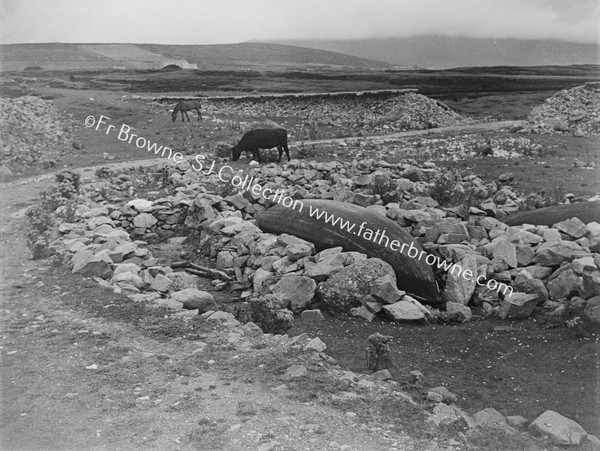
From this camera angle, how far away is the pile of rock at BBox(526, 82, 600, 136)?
1074 inches

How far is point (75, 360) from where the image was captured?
603cm

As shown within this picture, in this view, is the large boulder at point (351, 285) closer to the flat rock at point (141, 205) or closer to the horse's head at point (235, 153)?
the flat rock at point (141, 205)

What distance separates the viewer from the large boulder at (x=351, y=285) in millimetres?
8273

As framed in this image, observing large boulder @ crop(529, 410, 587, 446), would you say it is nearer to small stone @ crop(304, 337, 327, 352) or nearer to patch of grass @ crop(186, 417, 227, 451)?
small stone @ crop(304, 337, 327, 352)

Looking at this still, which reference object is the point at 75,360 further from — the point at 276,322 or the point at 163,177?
the point at 163,177

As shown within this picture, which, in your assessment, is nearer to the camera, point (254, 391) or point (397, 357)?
point (254, 391)

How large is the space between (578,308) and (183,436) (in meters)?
6.08

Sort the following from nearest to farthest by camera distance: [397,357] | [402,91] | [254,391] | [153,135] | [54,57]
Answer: [254,391], [397,357], [153,135], [402,91], [54,57]

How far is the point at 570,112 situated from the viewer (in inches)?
1248

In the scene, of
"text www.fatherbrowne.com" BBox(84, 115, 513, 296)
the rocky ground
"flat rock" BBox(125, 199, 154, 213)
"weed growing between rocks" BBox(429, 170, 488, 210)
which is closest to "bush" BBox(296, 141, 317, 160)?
"text www.fatherbrowne.com" BBox(84, 115, 513, 296)

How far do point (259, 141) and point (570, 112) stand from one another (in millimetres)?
22439

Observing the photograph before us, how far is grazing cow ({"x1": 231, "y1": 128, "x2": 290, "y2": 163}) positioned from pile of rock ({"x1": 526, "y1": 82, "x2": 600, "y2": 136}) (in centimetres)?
1483

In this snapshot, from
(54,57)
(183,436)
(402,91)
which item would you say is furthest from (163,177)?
(54,57)

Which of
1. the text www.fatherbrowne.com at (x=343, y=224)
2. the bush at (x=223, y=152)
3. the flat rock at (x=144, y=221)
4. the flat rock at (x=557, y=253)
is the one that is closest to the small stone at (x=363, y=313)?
the text www.fatherbrowne.com at (x=343, y=224)
